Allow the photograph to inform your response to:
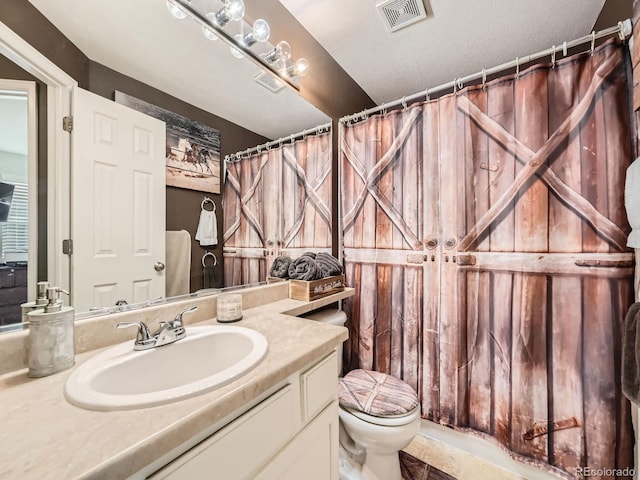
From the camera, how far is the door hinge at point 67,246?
745 millimetres

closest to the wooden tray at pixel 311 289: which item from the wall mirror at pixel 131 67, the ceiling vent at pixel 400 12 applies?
the wall mirror at pixel 131 67

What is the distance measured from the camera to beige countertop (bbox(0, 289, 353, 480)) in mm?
356

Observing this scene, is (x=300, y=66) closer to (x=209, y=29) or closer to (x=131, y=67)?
(x=209, y=29)

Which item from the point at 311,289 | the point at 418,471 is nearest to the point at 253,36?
the point at 311,289

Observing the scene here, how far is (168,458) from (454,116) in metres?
1.79

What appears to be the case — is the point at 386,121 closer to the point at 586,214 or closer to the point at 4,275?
the point at 586,214

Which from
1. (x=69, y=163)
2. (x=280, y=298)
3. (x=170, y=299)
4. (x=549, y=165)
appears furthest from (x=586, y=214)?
(x=69, y=163)

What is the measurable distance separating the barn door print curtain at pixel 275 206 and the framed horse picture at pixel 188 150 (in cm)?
9

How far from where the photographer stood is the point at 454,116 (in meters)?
1.43

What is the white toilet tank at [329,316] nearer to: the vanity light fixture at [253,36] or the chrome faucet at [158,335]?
the chrome faucet at [158,335]

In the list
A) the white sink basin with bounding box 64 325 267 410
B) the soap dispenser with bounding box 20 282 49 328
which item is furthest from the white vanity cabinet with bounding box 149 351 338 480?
the soap dispenser with bounding box 20 282 49 328

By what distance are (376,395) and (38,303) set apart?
4.16 ft

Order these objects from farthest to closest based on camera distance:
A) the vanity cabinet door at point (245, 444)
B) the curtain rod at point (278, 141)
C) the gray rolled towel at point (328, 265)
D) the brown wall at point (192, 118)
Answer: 1. the gray rolled towel at point (328, 265)
2. the curtain rod at point (278, 141)
3. the brown wall at point (192, 118)
4. the vanity cabinet door at point (245, 444)

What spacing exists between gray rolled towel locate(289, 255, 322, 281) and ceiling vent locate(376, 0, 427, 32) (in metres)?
1.38
